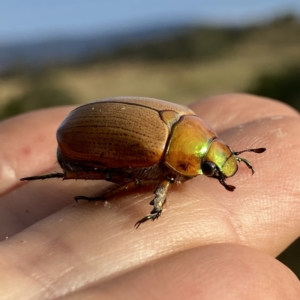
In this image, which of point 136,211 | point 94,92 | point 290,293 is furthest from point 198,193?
point 94,92

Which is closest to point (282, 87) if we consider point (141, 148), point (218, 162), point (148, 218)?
point (218, 162)

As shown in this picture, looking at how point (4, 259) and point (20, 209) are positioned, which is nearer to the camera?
point (4, 259)

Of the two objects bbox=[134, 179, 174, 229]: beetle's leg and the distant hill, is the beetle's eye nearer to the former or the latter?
bbox=[134, 179, 174, 229]: beetle's leg

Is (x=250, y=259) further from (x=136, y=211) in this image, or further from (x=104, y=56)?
(x=104, y=56)

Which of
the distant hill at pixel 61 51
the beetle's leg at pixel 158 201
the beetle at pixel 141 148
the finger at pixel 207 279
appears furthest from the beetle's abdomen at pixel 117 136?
the distant hill at pixel 61 51

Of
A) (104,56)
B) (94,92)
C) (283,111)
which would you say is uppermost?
(283,111)
